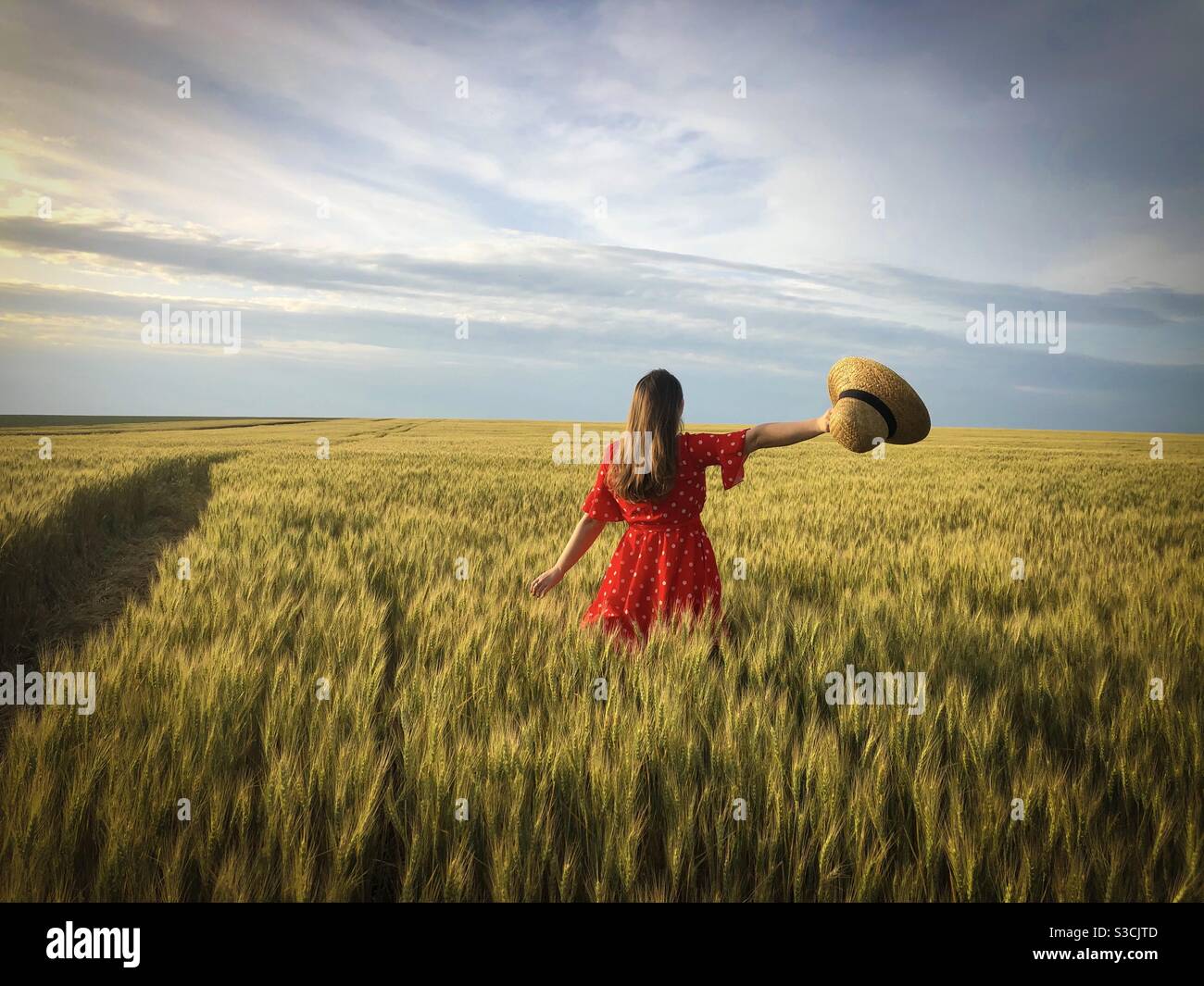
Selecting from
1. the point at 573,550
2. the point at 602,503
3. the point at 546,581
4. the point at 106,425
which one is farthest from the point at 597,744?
the point at 106,425

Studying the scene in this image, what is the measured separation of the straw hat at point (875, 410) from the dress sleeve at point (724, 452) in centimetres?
63

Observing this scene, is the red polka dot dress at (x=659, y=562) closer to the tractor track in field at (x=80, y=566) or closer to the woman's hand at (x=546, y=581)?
the woman's hand at (x=546, y=581)

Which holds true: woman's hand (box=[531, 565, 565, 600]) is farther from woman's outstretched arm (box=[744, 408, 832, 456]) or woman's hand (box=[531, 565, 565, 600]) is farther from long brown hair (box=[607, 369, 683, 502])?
woman's outstretched arm (box=[744, 408, 832, 456])

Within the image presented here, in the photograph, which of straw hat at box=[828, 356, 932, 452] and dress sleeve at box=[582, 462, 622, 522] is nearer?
straw hat at box=[828, 356, 932, 452]

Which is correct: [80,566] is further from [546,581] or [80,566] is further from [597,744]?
[597,744]

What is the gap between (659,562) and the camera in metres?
3.37

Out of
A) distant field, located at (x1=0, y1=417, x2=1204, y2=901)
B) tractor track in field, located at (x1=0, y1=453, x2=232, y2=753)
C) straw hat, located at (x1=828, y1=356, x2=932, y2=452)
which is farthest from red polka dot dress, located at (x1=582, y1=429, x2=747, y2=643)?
tractor track in field, located at (x1=0, y1=453, x2=232, y2=753)

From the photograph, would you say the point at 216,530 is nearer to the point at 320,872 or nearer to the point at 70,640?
the point at 70,640

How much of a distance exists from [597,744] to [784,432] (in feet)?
4.64

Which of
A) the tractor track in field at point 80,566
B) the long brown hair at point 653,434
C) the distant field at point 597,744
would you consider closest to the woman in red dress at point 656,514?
the long brown hair at point 653,434

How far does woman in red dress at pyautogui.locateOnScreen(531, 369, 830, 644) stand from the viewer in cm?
301

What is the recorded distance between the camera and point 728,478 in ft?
9.94
